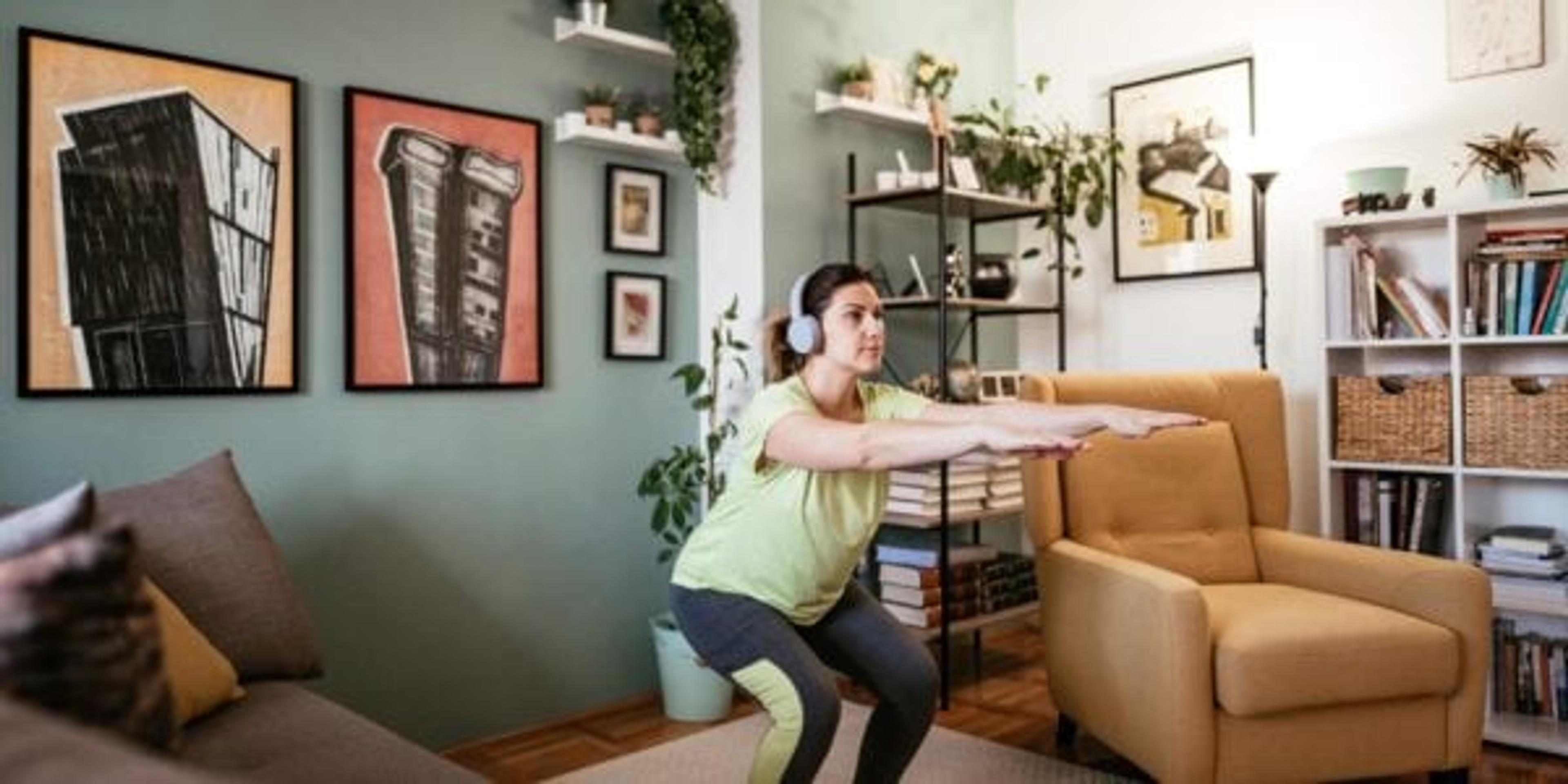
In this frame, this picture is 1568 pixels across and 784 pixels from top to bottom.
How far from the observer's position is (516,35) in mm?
3090

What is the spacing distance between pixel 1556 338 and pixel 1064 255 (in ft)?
5.72

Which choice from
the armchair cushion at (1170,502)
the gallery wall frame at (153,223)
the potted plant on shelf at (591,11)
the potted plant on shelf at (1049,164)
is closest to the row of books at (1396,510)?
the armchair cushion at (1170,502)

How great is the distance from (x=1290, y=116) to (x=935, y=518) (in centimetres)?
189

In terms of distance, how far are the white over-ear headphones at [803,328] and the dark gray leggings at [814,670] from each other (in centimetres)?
50

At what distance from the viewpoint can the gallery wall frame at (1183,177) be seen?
387cm

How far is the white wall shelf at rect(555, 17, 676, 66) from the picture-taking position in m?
3.13

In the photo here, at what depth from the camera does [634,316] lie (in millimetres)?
3357

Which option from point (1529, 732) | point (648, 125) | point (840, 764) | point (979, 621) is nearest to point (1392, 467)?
point (1529, 732)

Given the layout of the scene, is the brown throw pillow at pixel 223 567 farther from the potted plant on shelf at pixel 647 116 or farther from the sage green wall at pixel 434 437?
the potted plant on shelf at pixel 647 116

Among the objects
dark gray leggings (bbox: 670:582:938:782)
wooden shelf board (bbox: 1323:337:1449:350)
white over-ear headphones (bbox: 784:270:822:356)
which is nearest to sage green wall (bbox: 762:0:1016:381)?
white over-ear headphones (bbox: 784:270:822:356)

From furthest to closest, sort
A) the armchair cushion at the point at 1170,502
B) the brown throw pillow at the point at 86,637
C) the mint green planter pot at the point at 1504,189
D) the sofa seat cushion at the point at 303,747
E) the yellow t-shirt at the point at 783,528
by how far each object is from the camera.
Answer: the mint green planter pot at the point at 1504,189, the armchair cushion at the point at 1170,502, the yellow t-shirt at the point at 783,528, the sofa seat cushion at the point at 303,747, the brown throw pillow at the point at 86,637

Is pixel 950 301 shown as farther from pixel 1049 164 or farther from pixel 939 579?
pixel 939 579

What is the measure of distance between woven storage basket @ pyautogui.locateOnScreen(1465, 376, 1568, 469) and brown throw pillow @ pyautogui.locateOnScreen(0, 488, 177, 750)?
10.8 feet

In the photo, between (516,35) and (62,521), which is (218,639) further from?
(516,35)
